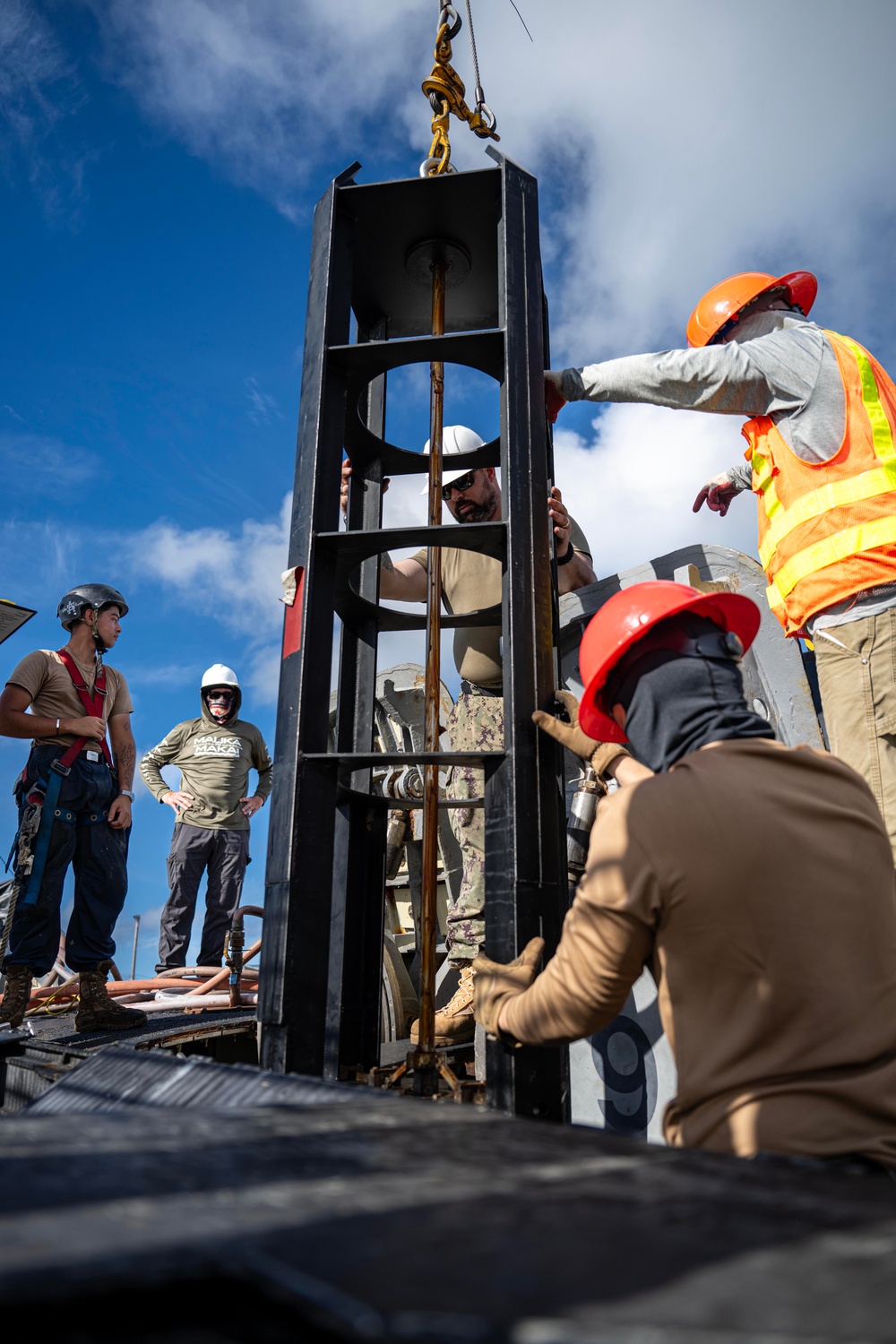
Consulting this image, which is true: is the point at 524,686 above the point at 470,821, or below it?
above

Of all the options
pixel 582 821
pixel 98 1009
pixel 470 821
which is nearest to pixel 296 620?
pixel 582 821

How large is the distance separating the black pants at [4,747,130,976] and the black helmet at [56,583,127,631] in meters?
0.89

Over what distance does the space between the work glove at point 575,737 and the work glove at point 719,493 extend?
188 centimetres

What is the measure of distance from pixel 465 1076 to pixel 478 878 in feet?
3.04

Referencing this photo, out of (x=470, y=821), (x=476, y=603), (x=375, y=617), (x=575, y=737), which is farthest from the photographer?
(x=476, y=603)

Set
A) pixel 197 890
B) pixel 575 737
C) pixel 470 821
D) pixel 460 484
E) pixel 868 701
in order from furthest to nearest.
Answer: pixel 197 890, pixel 460 484, pixel 470 821, pixel 868 701, pixel 575 737

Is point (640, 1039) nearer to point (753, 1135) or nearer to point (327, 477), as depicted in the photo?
point (753, 1135)

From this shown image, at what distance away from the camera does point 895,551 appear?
9.37ft

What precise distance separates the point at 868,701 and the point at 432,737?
1444 mm

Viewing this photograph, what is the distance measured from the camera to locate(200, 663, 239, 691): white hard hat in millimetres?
8633

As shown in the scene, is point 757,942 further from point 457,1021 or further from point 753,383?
point 457,1021

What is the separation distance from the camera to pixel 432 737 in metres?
3.06

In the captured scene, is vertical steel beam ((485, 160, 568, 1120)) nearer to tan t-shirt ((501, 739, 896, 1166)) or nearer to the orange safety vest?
tan t-shirt ((501, 739, 896, 1166))

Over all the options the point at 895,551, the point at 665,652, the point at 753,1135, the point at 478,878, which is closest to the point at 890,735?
the point at 895,551
